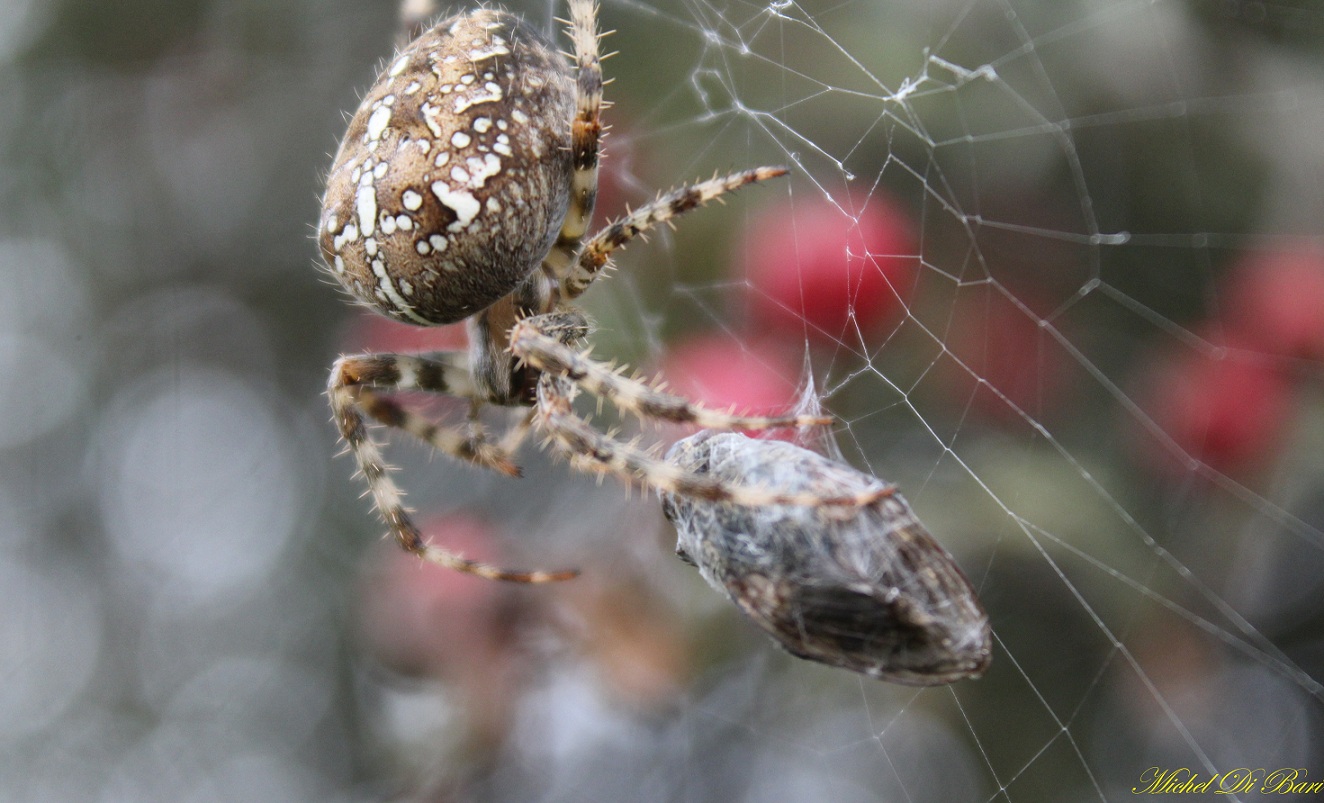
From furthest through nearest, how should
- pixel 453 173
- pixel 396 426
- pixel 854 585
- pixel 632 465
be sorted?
pixel 396 426 < pixel 453 173 < pixel 632 465 < pixel 854 585

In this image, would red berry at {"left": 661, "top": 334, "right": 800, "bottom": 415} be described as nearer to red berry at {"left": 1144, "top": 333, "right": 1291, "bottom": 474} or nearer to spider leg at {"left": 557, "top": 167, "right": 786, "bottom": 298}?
spider leg at {"left": 557, "top": 167, "right": 786, "bottom": 298}

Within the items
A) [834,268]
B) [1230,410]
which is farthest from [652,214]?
[1230,410]

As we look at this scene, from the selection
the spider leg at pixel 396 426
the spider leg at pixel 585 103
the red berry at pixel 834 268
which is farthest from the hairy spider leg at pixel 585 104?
the spider leg at pixel 396 426

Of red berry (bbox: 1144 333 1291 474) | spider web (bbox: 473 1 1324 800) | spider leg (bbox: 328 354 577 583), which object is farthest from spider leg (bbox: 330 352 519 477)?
red berry (bbox: 1144 333 1291 474)

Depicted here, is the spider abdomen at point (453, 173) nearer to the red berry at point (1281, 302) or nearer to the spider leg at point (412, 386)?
the spider leg at point (412, 386)

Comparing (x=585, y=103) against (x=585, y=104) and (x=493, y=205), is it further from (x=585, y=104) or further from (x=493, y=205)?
(x=493, y=205)
